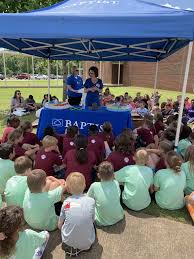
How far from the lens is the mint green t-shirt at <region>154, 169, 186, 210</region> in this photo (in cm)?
407

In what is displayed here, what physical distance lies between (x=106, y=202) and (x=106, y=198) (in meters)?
0.05

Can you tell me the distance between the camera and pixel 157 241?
3537 mm

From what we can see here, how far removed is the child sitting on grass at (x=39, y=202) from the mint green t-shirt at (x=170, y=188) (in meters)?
1.48

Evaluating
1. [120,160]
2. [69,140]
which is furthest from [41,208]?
[69,140]

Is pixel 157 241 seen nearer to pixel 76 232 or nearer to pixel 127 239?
pixel 127 239

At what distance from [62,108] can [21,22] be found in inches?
112

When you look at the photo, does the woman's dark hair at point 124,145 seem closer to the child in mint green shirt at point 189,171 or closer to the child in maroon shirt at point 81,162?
the child in maroon shirt at point 81,162

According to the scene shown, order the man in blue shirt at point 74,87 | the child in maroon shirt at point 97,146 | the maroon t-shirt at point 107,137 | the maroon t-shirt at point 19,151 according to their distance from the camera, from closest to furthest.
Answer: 1. the maroon t-shirt at point 19,151
2. the child in maroon shirt at point 97,146
3. the maroon t-shirt at point 107,137
4. the man in blue shirt at point 74,87

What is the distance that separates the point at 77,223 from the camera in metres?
3.07

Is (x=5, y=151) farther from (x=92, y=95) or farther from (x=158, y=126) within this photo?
(x=92, y=95)

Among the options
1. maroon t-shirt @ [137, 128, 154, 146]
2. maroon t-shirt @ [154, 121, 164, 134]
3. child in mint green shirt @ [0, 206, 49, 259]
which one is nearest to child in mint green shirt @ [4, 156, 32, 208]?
child in mint green shirt @ [0, 206, 49, 259]

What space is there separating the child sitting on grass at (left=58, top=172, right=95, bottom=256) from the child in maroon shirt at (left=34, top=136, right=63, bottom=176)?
4.32 feet

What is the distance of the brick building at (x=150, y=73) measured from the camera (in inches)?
1234

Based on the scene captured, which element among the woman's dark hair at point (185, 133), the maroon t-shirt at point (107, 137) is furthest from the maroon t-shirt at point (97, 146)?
the woman's dark hair at point (185, 133)
